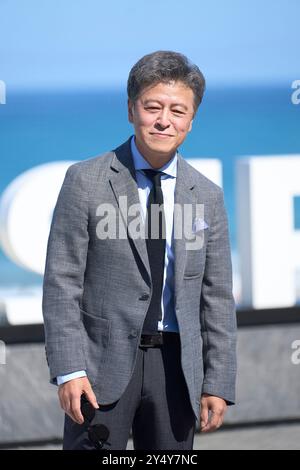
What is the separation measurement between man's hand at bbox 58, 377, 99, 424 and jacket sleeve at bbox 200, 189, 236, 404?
0.42m

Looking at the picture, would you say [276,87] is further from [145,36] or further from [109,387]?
[109,387]

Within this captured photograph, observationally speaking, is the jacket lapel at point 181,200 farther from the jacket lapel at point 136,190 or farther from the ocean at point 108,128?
the ocean at point 108,128

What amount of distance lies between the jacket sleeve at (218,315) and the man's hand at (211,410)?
0.07ft

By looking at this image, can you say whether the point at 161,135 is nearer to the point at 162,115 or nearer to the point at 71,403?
the point at 162,115

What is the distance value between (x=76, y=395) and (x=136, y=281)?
386mm

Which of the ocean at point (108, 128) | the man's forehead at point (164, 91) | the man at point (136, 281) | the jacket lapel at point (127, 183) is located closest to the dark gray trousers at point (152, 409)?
the man at point (136, 281)

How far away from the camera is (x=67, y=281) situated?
2.84 metres

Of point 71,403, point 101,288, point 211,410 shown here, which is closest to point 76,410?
point 71,403

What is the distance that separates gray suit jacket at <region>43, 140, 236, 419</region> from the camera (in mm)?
2828

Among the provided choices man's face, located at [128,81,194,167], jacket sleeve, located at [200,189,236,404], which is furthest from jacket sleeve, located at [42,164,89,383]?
jacket sleeve, located at [200,189,236,404]

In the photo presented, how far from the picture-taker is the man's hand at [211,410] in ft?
9.93

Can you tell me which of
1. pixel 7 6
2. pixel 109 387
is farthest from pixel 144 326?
pixel 7 6

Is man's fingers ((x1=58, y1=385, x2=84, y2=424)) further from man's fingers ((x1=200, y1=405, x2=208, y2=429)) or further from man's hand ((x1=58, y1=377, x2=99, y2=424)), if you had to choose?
man's fingers ((x1=200, y1=405, x2=208, y2=429))

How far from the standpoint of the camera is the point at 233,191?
5316 mm
